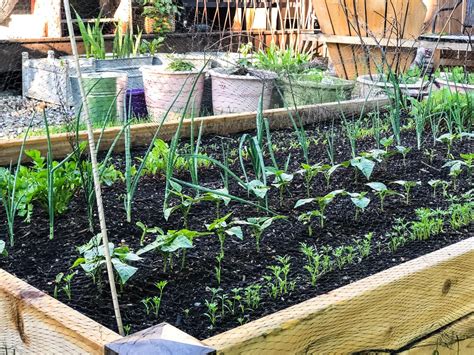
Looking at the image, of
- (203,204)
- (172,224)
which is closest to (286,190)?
(203,204)

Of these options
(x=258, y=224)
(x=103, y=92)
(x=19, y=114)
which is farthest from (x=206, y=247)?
(x=19, y=114)

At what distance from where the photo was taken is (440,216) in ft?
7.95

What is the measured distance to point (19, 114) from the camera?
20.8 feet

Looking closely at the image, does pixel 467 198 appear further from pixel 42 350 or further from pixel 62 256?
pixel 42 350

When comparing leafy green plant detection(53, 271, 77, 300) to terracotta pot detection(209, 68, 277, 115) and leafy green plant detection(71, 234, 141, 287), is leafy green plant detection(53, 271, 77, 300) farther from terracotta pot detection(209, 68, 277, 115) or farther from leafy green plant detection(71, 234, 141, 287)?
terracotta pot detection(209, 68, 277, 115)

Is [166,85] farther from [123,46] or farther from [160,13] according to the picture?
[160,13]

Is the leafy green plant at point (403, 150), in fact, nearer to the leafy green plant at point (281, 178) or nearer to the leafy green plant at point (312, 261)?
the leafy green plant at point (281, 178)

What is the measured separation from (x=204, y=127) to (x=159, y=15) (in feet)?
15.4

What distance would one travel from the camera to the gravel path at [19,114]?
561 cm

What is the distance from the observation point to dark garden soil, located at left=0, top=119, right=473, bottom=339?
176 cm

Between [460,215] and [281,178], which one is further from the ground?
[281,178]

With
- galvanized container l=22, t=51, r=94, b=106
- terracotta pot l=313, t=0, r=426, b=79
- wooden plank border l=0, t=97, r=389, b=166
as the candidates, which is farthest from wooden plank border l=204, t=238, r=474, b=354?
galvanized container l=22, t=51, r=94, b=106

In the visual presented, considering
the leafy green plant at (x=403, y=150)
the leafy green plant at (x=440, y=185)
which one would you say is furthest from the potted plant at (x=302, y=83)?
the leafy green plant at (x=440, y=185)

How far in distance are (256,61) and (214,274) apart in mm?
4624
